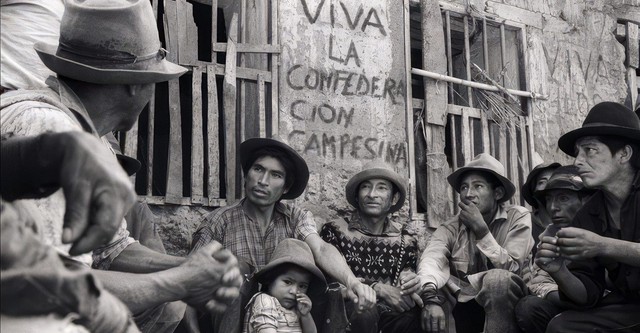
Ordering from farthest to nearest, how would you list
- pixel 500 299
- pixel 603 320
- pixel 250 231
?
pixel 250 231
pixel 500 299
pixel 603 320

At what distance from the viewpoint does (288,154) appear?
604 cm

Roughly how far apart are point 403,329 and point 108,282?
326 cm

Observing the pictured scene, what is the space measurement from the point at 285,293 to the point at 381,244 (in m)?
1.29

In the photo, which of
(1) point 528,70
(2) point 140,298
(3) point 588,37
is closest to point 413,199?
(1) point 528,70

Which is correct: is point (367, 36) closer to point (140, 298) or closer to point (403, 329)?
point (403, 329)

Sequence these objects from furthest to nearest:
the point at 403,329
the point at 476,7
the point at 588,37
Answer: the point at 588,37, the point at 476,7, the point at 403,329

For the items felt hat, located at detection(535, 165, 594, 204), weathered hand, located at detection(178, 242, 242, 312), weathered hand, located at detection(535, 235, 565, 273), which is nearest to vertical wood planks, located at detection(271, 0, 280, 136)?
felt hat, located at detection(535, 165, 594, 204)

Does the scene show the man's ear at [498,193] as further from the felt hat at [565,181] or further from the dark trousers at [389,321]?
the dark trousers at [389,321]

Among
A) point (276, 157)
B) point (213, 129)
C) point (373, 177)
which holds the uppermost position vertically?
point (213, 129)

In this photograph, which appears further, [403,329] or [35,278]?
[403,329]

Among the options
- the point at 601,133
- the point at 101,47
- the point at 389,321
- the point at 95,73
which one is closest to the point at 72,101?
the point at 95,73

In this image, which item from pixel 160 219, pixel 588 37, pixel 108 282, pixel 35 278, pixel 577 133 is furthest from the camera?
pixel 588 37

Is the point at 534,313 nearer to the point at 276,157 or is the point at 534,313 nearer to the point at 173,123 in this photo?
the point at 276,157

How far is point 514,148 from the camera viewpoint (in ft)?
26.0
